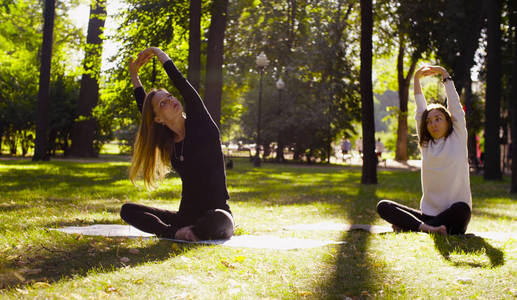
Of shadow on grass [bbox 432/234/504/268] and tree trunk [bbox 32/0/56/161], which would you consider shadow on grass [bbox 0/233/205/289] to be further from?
tree trunk [bbox 32/0/56/161]

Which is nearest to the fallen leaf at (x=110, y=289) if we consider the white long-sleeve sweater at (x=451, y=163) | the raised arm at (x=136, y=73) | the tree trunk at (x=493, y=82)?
the raised arm at (x=136, y=73)

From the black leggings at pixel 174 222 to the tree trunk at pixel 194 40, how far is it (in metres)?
10.7

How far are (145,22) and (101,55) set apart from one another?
12.5 ft

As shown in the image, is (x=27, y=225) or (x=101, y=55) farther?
(x=101, y=55)

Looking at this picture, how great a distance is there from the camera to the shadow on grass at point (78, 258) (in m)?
4.32

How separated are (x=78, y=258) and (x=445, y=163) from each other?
4.18 metres

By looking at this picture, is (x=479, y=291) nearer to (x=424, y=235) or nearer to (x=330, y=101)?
(x=424, y=235)

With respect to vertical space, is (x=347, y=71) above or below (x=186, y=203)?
above

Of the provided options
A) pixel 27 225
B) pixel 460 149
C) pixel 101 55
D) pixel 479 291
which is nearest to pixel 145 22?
pixel 101 55

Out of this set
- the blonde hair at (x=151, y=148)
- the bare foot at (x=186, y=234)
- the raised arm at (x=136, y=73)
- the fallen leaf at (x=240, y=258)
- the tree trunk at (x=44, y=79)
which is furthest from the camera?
the tree trunk at (x=44, y=79)

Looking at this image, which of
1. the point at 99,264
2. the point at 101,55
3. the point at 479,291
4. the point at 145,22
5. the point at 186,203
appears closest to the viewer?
the point at 479,291

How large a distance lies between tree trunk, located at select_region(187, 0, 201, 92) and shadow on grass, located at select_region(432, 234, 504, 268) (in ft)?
37.6

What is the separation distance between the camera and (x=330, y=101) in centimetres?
3309

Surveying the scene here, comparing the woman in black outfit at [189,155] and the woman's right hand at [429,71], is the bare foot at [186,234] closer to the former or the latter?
the woman in black outfit at [189,155]
